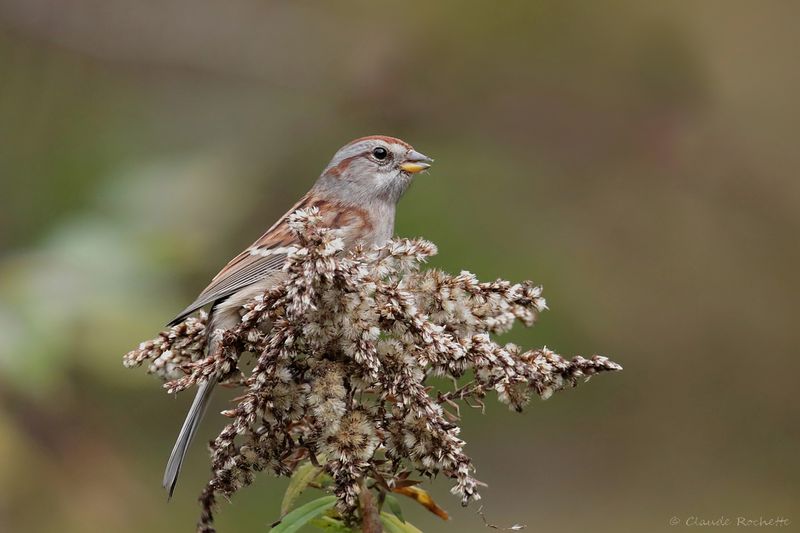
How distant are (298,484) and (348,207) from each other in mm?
1404

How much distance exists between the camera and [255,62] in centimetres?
423

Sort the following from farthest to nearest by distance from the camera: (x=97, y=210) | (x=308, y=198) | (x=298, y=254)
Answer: (x=308, y=198) < (x=97, y=210) < (x=298, y=254)

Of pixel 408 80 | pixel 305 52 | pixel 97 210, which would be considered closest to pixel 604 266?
pixel 408 80

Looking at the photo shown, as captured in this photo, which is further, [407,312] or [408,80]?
[408,80]

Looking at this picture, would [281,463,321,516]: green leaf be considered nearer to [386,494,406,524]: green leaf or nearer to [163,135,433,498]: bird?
[386,494,406,524]: green leaf

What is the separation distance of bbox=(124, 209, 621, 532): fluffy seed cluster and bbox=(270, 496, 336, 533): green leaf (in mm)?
62

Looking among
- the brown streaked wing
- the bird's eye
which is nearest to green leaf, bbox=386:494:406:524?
the brown streaked wing

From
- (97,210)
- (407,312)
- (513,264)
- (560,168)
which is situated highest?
(560,168)

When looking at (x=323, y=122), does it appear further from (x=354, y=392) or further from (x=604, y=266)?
(x=354, y=392)

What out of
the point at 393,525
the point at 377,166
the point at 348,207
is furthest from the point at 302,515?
the point at 377,166

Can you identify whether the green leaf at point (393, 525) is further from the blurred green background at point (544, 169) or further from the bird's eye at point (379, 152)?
the blurred green background at point (544, 169)

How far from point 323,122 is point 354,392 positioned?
2.85 m

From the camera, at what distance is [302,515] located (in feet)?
5.59

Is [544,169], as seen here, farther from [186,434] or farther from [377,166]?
[186,434]
